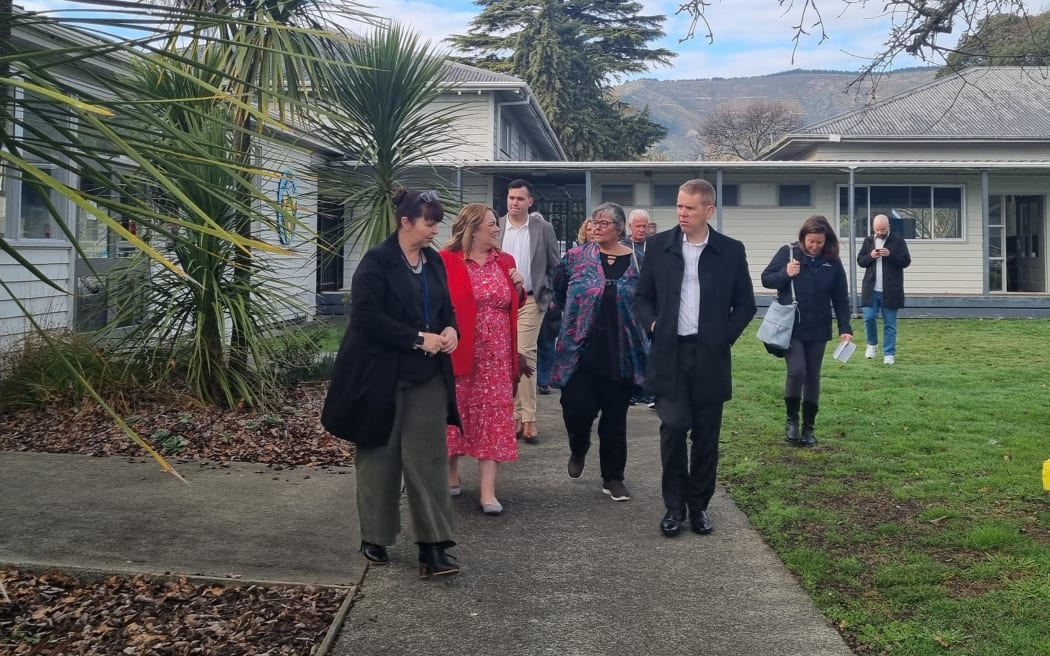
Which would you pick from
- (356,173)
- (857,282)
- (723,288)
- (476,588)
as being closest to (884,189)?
(857,282)

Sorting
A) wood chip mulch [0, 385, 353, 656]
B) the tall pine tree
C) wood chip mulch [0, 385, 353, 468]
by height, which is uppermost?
the tall pine tree

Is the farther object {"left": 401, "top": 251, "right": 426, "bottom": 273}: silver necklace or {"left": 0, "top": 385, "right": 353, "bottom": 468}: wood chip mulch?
{"left": 0, "top": 385, "right": 353, "bottom": 468}: wood chip mulch

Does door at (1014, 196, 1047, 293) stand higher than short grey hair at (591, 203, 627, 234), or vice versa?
door at (1014, 196, 1047, 293)

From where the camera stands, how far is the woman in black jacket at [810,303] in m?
8.42

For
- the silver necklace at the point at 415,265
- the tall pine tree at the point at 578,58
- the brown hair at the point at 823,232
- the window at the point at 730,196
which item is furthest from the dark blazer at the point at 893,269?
the tall pine tree at the point at 578,58

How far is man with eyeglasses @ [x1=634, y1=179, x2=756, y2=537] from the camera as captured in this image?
19.5 feet

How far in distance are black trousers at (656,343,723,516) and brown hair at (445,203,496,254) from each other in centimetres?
148

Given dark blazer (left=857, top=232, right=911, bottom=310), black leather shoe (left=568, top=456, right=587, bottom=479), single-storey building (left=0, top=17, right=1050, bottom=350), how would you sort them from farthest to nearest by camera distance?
single-storey building (left=0, top=17, right=1050, bottom=350) < dark blazer (left=857, top=232, right=911, bottom=310) < black leather shoe (left=568, top=456, right=587, bottom=479)

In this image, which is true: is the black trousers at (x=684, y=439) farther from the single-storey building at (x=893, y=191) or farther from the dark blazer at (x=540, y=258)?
the single-storey building at (x=893, y=191)

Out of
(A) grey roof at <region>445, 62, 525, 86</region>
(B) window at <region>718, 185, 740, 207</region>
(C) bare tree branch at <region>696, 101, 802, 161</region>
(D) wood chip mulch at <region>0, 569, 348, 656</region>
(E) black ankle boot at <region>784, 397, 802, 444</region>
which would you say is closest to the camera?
(D) wood chip mulch at <region>0, 569, 348, 656</region>

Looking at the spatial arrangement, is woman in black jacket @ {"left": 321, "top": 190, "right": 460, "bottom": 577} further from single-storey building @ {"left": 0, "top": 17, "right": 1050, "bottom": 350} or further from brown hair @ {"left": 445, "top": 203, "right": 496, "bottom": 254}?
single-storey building @ {"left": 0, "top": 17, "right": 1050, "bottom": 350}

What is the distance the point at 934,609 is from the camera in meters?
4.64

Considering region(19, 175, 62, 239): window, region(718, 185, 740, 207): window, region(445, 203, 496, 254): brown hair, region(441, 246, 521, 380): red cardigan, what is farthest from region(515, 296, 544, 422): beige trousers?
region(718, 185, 740, 207): window

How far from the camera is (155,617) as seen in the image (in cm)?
431
